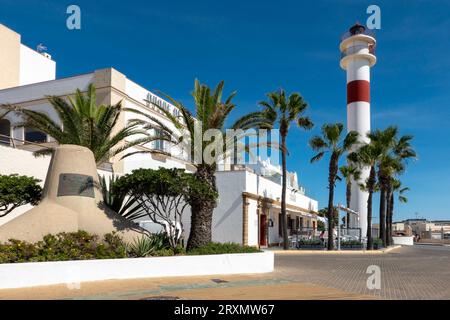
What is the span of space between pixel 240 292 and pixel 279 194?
2497 centimetres

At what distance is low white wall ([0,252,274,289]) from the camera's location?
10.6 meters

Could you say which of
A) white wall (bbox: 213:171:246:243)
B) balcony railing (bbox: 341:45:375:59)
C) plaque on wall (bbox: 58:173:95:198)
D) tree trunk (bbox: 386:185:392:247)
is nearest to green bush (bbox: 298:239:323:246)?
white wall (bbox: 213:171:246:243)

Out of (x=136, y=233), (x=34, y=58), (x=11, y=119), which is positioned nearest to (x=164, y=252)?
(x=136, y=233)

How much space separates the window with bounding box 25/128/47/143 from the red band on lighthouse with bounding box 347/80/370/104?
27017 mm

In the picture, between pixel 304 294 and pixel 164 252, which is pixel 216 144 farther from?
pixel 304 294

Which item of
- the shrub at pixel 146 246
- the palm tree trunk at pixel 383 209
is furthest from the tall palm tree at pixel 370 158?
the shrub at pixel 146 246

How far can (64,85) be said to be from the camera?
32469mm

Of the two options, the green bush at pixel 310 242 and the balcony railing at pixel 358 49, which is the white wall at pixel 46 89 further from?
the balcony railing at pixel 358 49

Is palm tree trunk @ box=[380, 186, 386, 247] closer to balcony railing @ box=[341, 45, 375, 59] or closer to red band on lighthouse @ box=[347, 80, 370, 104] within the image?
red band on lighthouse @ box=[347, 80, 370, 104]

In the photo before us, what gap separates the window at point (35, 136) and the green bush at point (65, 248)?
20.6 metres

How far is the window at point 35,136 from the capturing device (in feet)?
105

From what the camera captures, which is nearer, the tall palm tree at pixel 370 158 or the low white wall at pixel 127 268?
the low white wall at pixel 127 268

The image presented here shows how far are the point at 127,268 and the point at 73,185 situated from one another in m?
3.95

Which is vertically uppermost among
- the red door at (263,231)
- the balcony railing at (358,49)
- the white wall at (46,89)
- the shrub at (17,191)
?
the balcony railing at (358,49)
